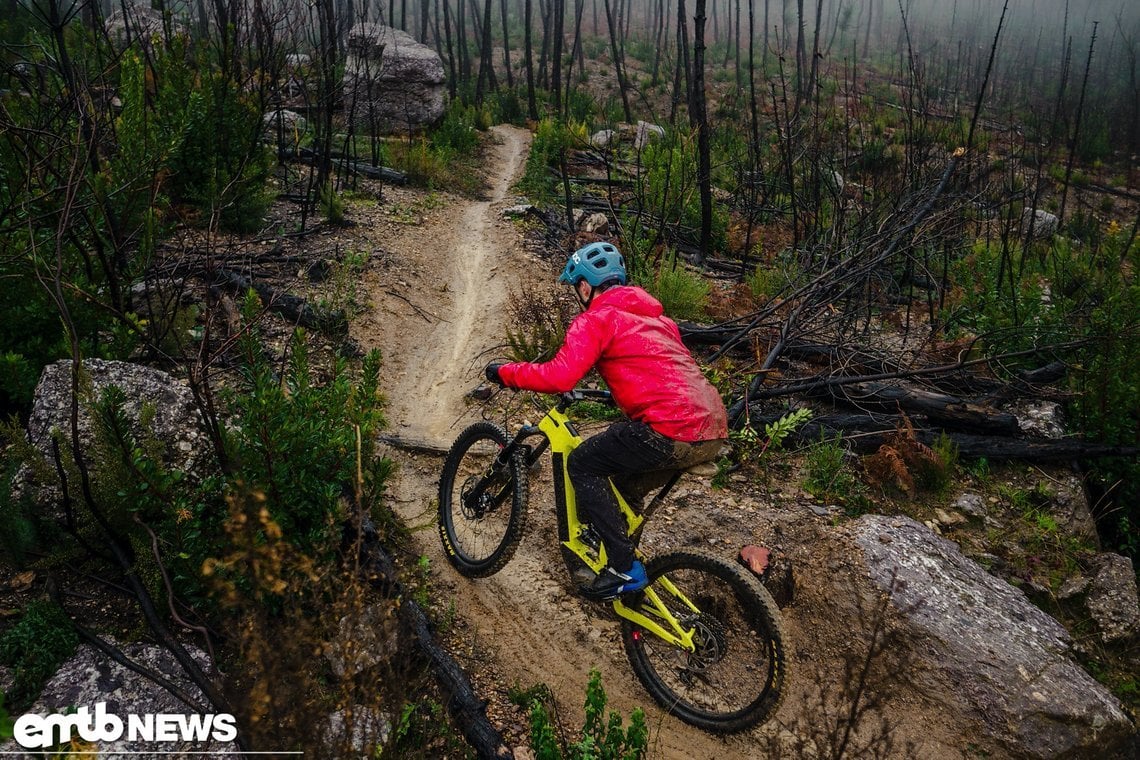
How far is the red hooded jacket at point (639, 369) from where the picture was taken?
3.16 m

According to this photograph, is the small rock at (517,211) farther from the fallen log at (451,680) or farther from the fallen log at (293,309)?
the fallen log at (451,680)

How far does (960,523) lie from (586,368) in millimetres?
3312

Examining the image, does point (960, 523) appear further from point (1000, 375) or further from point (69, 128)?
point (69, 128)

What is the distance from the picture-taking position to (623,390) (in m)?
3.27

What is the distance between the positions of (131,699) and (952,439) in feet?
18.2

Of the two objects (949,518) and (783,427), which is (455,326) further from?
(949,518)

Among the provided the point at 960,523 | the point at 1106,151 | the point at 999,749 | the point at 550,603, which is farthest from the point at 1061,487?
the point at 1106,151

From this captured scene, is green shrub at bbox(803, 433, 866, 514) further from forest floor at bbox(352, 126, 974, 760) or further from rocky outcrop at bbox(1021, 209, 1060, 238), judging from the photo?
rocky outcrop at bbox(1021, 209, 1060, 238)

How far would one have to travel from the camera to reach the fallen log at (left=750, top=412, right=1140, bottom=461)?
517 cm

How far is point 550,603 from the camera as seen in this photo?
4.02m

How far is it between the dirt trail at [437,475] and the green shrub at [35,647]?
1678 millimetres

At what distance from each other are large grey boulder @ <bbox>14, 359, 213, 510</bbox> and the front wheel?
2.47 meters

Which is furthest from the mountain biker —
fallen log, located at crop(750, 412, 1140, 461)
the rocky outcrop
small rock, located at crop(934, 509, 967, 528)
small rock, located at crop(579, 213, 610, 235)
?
the rocky outcrop

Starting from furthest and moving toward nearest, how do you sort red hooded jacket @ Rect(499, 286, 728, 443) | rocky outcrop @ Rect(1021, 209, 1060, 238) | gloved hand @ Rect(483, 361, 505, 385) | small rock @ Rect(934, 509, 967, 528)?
rocky outcrop @ Rect(1021, 209, 1060, 238) → small rock @ Rect(934, 509, 967, 528) → gloved hand @ Rect(483, 361, 505, 385) → red hooded jacket @ Rect(499, 286, 728, 443)
